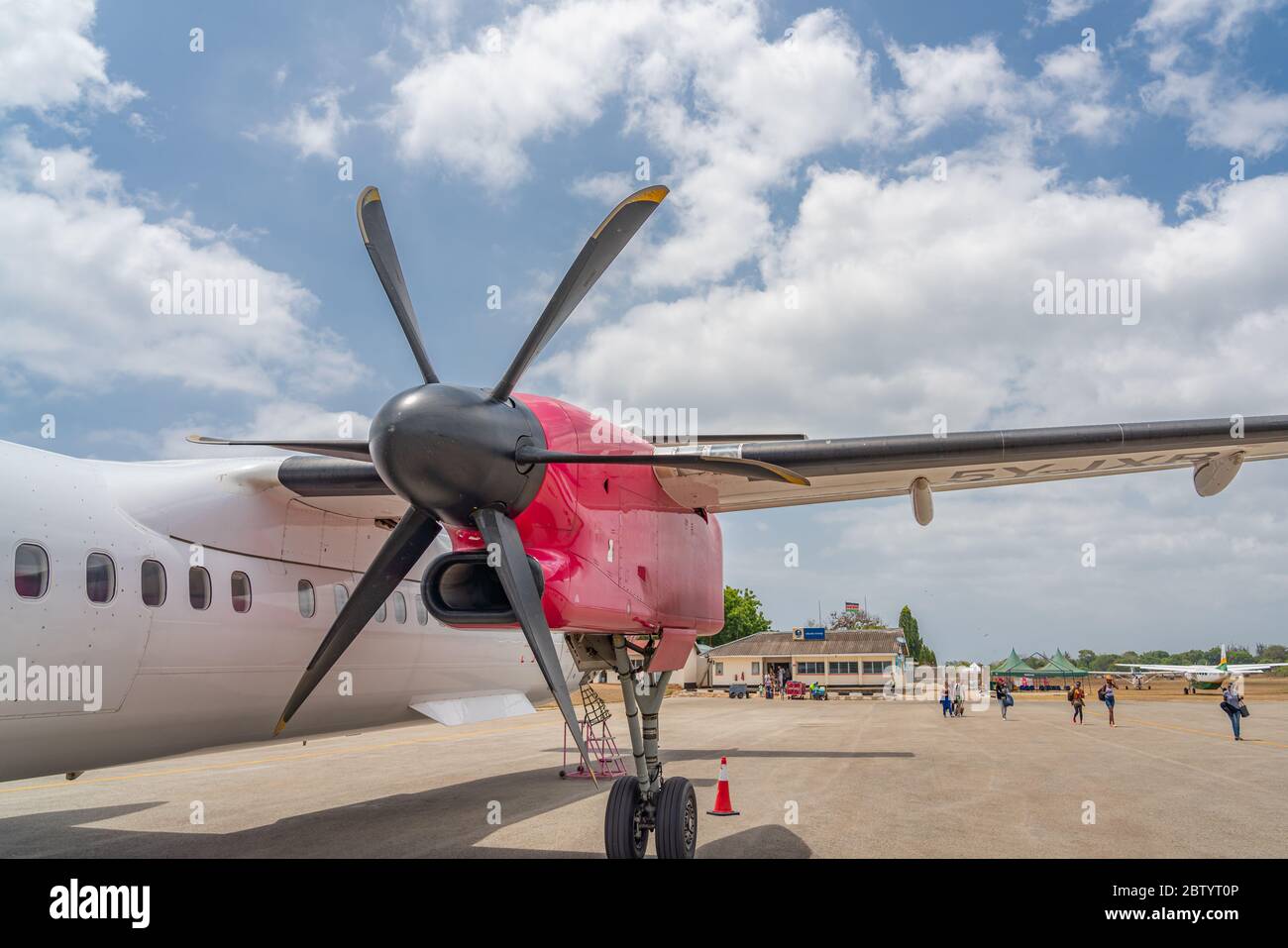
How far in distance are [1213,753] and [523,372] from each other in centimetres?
2030

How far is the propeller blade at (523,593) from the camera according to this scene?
6805 millimetres

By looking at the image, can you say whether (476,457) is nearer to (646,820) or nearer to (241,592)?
(241,592)

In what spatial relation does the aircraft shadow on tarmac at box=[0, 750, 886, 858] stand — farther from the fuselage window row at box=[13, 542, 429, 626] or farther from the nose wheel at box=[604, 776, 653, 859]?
the fuselage window row at box=[13, 542, 429, 626]

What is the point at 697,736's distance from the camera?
26359 mm

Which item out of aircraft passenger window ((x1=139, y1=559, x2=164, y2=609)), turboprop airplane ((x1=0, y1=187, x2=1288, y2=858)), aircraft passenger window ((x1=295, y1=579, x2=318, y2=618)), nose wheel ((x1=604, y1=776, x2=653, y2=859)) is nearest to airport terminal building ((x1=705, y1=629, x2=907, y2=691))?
turboprop airplane ((x1=0, y1=187, x2=1288, y2=858))

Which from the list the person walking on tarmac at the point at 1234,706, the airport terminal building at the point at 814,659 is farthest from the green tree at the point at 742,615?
the person walking on tarmac at the point at 1234,706

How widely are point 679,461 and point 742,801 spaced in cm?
760

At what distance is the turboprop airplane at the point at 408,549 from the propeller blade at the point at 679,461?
2cm

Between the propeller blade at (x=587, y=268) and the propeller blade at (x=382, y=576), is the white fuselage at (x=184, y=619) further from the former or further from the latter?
the propeller blade at (x=587, y=268)

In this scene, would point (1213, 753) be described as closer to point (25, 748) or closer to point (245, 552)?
point (245, 552)

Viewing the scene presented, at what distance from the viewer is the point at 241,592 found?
893 cm

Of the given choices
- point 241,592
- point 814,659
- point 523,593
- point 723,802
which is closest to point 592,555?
point 523,593
